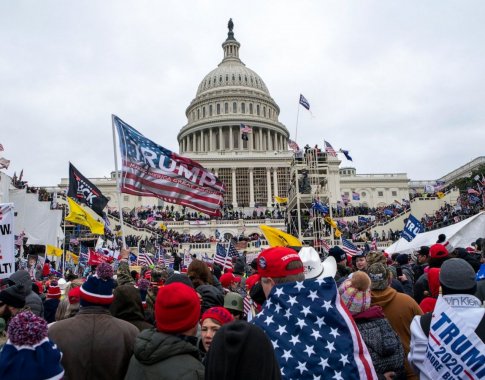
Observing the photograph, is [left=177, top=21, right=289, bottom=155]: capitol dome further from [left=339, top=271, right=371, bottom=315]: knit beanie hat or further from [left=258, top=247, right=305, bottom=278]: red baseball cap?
[left=258, top=247, right=305, bottom=278]: red baseball cap

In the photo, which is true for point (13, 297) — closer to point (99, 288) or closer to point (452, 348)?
point (99, 288)

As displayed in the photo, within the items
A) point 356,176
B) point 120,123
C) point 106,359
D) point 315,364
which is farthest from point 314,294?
point 356,176

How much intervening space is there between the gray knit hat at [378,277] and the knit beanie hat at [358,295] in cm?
75

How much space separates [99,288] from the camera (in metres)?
4.00

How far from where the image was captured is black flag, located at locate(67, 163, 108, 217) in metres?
14.4

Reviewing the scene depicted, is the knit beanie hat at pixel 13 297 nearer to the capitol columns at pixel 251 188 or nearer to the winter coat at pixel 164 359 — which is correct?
the winter coat at pixel 164 359

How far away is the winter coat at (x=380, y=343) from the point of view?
385 cm

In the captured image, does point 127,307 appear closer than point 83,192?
Yes

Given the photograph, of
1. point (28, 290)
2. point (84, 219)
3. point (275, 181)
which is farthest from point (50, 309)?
point (275, 181)

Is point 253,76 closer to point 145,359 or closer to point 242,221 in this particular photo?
point 242,221

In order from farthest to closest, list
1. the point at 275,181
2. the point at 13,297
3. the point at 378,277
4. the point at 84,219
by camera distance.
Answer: the point at 275,181, the point at 84,219, the point at 13,297, the point at 378,277

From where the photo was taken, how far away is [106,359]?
3.69 meters

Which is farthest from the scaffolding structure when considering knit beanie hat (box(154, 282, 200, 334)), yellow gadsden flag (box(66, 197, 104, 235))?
knit beanie hat (box(154, 282, 200, 334))

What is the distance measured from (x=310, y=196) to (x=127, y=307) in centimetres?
3433
